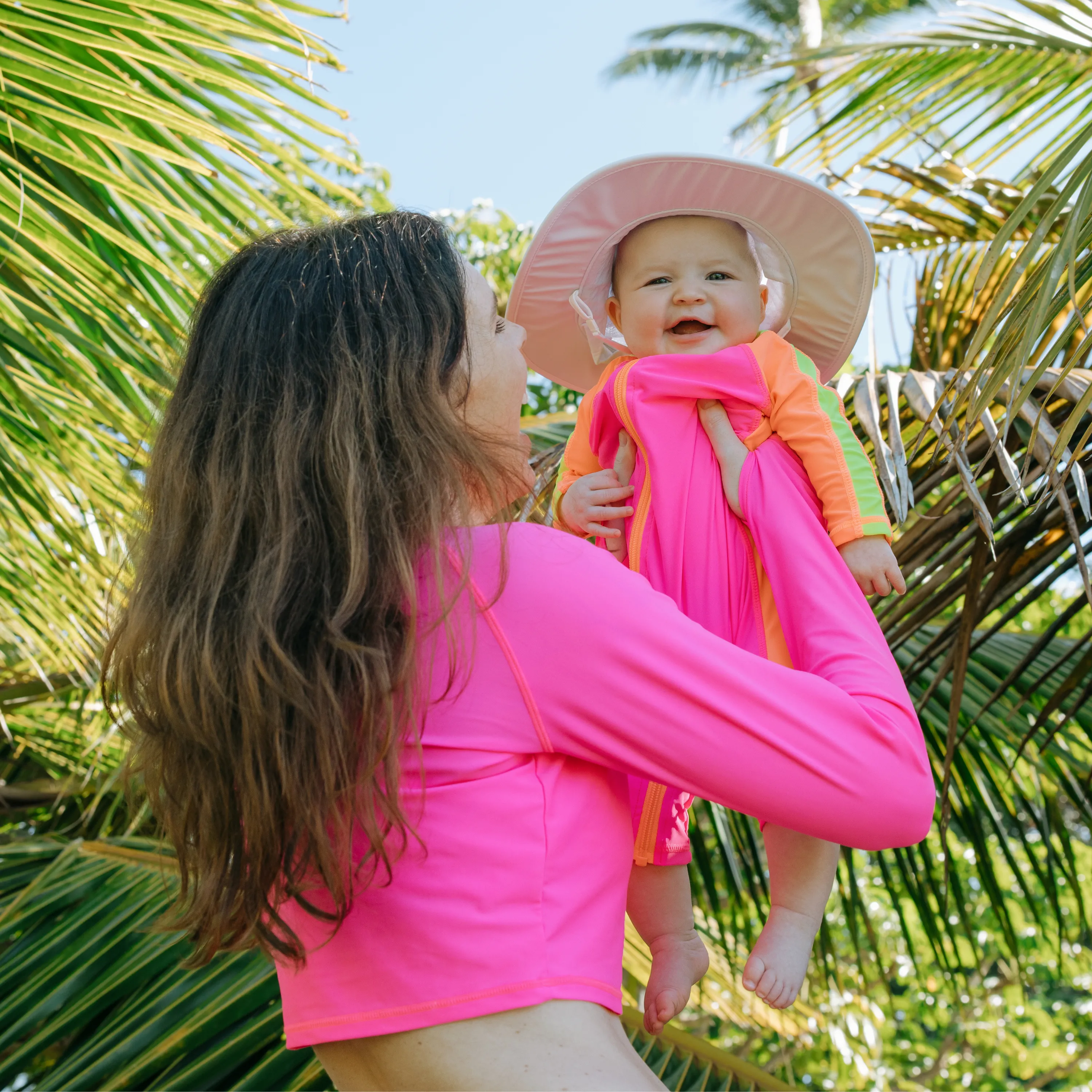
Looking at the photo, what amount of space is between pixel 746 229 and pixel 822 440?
42 centimetres

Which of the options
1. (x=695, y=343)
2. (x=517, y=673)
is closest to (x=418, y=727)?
(x=517, y=673)

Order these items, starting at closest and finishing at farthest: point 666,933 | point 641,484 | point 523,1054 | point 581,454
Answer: point 523,1054, point 666,933, point 641,484, point 581,454

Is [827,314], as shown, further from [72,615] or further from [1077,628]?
[1077,628]

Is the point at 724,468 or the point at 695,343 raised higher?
the point at 695,343

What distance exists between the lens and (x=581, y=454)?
182cm

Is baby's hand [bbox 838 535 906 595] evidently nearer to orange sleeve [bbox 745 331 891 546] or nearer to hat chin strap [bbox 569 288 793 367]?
orange sleeve [bbox 745 331 891 546]

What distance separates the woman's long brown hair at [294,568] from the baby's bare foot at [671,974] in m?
0.50

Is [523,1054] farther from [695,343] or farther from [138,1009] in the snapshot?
[138,1009]

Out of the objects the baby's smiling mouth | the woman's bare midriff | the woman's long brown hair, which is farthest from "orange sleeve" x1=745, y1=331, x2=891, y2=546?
the woman's bare midriff

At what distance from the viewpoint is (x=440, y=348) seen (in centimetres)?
127

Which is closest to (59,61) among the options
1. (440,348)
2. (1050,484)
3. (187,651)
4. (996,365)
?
(440,348)

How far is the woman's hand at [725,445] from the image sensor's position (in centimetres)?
157

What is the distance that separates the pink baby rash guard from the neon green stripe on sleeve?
1.17ft

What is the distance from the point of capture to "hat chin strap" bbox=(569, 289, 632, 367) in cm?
184
